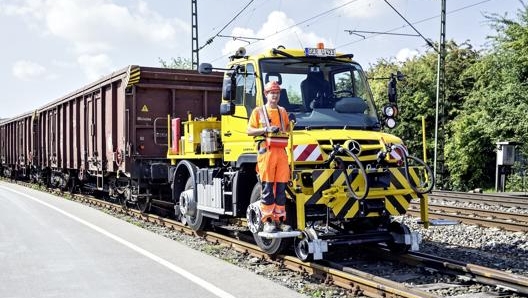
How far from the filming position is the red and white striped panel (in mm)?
7652

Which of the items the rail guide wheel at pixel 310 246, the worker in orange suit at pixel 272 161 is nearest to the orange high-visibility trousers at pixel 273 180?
the worker in orange suit at pixel 272 161

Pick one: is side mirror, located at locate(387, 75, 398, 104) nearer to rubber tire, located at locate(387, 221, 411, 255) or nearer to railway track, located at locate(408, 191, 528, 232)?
rubber tire, located at locate(387, 221, 411, 255)

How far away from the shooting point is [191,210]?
11188mm

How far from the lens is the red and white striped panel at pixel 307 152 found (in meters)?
7.65

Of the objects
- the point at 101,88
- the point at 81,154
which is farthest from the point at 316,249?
the point at 81,154

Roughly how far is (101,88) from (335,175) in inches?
400

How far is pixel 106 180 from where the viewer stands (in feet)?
56.2

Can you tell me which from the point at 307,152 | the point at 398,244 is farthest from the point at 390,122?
the point at 398,244

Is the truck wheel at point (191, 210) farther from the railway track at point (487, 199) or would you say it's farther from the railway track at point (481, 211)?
the railway track at point (487, 199)

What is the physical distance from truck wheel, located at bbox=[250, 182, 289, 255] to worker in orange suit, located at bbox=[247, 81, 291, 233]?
498 mm

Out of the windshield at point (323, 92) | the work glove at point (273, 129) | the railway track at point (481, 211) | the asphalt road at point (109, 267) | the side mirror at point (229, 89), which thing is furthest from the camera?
the railway track at point (481, 211)

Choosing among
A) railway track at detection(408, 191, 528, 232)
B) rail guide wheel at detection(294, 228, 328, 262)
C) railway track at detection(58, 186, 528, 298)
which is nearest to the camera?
railway track at detection(58, 186, 528, 298)

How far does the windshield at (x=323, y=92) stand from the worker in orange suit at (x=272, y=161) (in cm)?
64

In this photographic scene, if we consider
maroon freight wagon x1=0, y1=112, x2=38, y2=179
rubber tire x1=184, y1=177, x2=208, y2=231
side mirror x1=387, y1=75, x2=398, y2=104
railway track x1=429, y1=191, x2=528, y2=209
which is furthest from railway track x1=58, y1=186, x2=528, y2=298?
maroon freight wagon x1=0, y1=112, x2=38, y2=179
